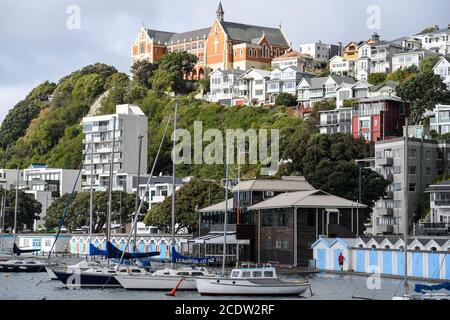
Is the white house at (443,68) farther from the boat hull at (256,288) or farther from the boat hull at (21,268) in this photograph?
the boat hull at (256,288)

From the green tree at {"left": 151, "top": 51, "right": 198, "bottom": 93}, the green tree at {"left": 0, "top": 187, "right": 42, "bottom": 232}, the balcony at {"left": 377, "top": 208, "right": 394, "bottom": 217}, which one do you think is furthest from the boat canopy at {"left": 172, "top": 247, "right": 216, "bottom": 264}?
the green tree at {"left": 151, "top": 51, "right": 198, "bottom": 93}

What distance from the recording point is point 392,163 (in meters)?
101

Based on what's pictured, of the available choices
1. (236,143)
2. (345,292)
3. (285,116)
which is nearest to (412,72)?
(285,116)

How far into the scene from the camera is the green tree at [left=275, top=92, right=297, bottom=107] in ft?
505

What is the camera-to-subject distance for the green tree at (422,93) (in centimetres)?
12519

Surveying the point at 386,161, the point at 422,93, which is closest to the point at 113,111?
the point at 422,93

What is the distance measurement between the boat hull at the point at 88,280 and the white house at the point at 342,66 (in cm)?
11495

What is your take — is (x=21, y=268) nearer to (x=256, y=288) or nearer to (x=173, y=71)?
(x=256, y=288)

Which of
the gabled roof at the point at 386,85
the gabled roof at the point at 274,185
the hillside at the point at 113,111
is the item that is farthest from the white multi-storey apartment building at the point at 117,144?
the gabled roof at the point at 274,185

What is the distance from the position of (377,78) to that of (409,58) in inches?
314

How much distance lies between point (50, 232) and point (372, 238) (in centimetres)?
6982

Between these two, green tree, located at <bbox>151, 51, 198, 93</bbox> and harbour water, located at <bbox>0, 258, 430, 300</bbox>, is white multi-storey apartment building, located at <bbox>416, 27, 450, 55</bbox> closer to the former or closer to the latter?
green tree, located at <bbox>151, 51, 198, 93</bbox>

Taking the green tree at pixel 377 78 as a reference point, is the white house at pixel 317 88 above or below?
below
